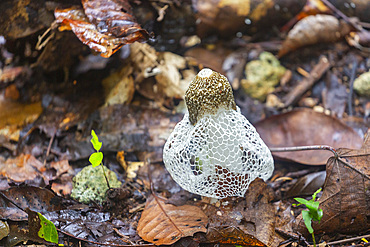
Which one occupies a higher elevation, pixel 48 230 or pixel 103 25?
pixel 103 25

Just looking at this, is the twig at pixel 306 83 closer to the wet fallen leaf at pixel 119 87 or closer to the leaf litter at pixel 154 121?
the leaf litter at pixel 154 121

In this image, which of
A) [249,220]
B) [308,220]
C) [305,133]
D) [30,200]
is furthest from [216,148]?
[30,200]

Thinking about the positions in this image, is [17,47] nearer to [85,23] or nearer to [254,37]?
[85,23]

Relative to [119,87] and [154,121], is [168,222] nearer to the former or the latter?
[154,121]

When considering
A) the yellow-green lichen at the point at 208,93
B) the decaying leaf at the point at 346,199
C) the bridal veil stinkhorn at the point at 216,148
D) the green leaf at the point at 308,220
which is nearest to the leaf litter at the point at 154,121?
the decaying leaf at the point at 346,199

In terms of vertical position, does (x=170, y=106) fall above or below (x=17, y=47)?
below

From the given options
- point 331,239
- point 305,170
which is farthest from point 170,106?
point 331,239
